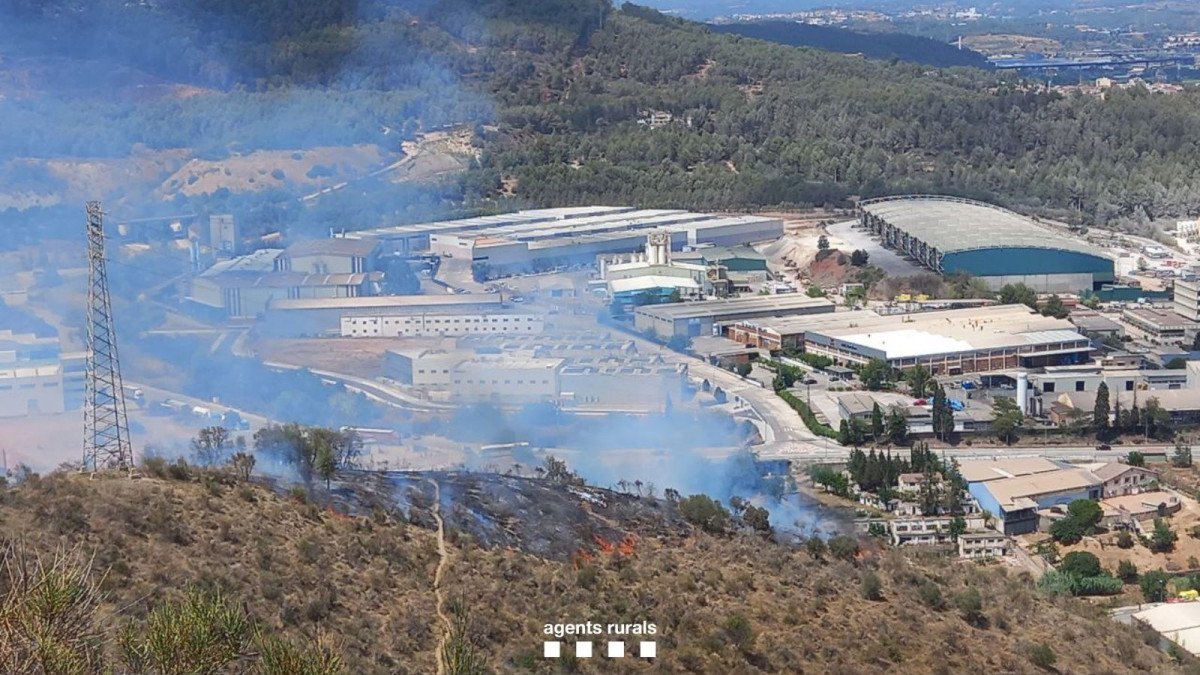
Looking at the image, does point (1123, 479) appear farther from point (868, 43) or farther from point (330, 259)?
point (868, 43)

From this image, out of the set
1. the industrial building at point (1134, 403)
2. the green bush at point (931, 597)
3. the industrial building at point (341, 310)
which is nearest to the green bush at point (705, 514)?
the green bush at point (931, 597)

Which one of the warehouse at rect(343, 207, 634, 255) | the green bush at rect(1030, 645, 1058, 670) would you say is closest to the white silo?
the green bush at rect(1030, 645, 1058, 670)

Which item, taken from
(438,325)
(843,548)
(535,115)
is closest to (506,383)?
(438,325)

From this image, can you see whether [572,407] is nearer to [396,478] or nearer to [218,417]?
[218,417]

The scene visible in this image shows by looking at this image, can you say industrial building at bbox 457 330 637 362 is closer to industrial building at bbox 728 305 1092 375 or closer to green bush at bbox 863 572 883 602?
industrial building at bbox 728 305 1092 375

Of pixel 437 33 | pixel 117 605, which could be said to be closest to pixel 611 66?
pixel 437 33

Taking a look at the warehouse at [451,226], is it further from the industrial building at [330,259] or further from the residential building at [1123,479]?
the residential building at [1123,479]
